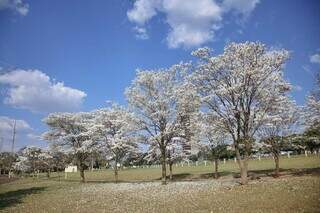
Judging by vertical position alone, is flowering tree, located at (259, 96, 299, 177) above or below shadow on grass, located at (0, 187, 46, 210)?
above

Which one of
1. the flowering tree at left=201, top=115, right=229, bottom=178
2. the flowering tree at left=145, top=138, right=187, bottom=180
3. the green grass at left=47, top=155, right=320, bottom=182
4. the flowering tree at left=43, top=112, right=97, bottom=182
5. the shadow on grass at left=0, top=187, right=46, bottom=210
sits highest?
the flowering tree at left=43, top=112, right=97, bottom=182

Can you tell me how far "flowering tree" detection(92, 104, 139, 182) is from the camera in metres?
62.2

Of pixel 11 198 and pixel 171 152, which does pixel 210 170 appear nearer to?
pixel 171 152

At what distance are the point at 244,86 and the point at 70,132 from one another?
148 feet

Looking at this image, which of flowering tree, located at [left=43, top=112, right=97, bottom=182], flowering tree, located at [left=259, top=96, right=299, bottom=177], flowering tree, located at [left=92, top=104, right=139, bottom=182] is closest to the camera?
flowering tree, located at [left=259, top=96, right=299, bottom=177]

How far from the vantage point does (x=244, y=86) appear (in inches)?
1538

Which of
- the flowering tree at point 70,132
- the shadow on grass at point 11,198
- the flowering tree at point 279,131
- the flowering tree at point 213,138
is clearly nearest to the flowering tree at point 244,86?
the flowering tree at point 213,138

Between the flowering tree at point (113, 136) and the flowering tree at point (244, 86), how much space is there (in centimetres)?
2154

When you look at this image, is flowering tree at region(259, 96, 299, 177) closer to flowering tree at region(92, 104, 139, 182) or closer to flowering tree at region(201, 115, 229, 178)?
flowering tree at region(201, 115, 229, 178)

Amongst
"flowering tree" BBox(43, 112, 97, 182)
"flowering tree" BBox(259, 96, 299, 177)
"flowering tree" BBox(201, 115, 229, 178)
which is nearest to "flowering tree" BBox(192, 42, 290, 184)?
"flowering tree" BBox(201, 115, 229, 178)

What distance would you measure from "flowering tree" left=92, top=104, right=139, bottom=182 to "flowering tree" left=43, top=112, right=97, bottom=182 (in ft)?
12.4

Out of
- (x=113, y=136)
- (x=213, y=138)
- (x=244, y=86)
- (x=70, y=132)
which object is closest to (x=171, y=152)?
(x=213, y=138)

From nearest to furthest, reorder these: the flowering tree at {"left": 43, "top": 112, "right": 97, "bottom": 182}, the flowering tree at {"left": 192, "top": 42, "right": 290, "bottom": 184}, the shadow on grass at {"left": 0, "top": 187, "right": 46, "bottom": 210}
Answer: the shadow on grass at {"left": 0, "top": 187, "right": 46, "bottom": 210} < the flowering tree at {"left": 192, "top": 42, "right": 290, "bottom": 184} < the flowering tree at {"left": 43, "top": 112, "right": 97, "bottom": 182}

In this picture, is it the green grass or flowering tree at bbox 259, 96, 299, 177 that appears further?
the green grass
